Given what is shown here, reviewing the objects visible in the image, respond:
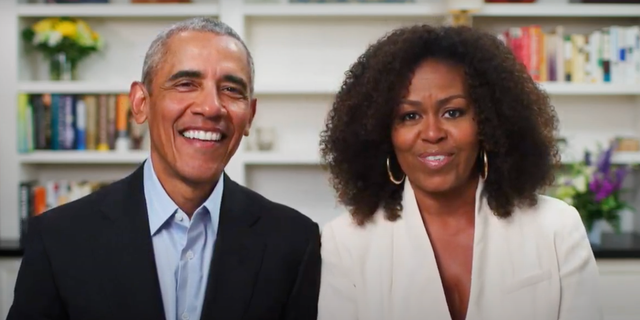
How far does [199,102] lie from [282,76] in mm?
2275

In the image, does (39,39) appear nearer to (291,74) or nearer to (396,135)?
(291,74)

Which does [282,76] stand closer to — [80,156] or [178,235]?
[80,156]

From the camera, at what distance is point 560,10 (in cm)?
339

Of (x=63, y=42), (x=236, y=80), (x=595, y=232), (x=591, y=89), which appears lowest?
(x=595, y=232)

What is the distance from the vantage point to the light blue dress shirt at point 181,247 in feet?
4.80

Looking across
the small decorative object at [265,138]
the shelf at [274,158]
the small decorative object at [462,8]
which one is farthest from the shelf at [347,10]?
the shelf at [274,158]

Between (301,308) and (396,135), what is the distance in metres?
0.42

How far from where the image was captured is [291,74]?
368cm

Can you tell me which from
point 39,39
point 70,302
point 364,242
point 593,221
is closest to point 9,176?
point 39,39

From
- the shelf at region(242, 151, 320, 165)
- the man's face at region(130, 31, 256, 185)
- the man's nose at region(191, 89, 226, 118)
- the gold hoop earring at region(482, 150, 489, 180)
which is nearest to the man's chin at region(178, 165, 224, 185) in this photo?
the man's face at region(130, 31, 256, 185)

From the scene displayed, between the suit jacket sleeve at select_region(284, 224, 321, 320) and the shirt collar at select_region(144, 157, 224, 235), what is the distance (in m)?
0.21

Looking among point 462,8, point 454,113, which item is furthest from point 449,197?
point 462,8

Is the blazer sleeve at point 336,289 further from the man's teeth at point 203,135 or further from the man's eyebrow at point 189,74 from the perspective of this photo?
the man's eyebrow at point 189,74

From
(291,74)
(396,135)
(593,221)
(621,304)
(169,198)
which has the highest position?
(291,74)
